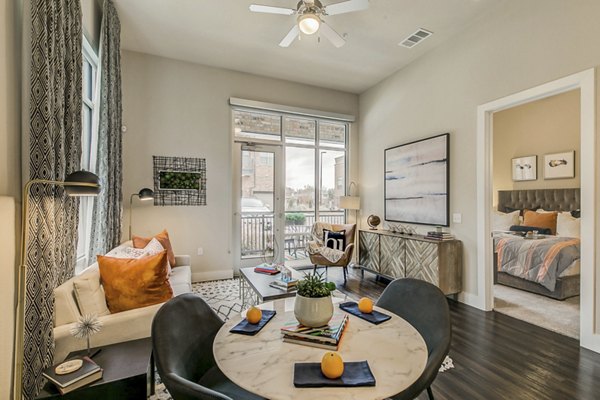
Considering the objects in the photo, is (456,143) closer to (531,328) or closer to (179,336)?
(531,328)

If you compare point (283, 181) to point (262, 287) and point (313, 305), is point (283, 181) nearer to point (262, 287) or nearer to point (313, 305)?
point (262, 287)

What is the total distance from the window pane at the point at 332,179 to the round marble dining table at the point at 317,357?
4.30 meters

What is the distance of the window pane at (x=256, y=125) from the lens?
4934mm

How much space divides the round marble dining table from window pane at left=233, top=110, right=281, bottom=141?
3.99m

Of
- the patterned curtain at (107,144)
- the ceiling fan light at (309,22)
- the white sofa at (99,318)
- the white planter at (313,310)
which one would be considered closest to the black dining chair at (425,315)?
the white planter at (313,310)

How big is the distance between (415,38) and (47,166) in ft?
14.0

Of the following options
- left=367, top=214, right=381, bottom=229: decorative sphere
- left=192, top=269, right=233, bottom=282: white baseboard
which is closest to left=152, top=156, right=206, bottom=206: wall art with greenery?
left=192, top=269, right=233, bottom=282: white baseboard

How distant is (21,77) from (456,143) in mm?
4297

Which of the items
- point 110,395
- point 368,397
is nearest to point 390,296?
point 368,397

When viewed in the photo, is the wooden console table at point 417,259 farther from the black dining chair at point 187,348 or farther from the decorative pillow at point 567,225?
the black dining chair at point 187,348

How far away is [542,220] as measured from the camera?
511 cm

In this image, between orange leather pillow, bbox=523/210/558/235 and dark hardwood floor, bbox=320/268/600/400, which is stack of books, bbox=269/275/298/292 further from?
orange leather pillow, bbox=523/210/558/235

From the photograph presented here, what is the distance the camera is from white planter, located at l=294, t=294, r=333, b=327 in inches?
52.6

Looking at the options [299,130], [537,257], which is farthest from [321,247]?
[537,257]
